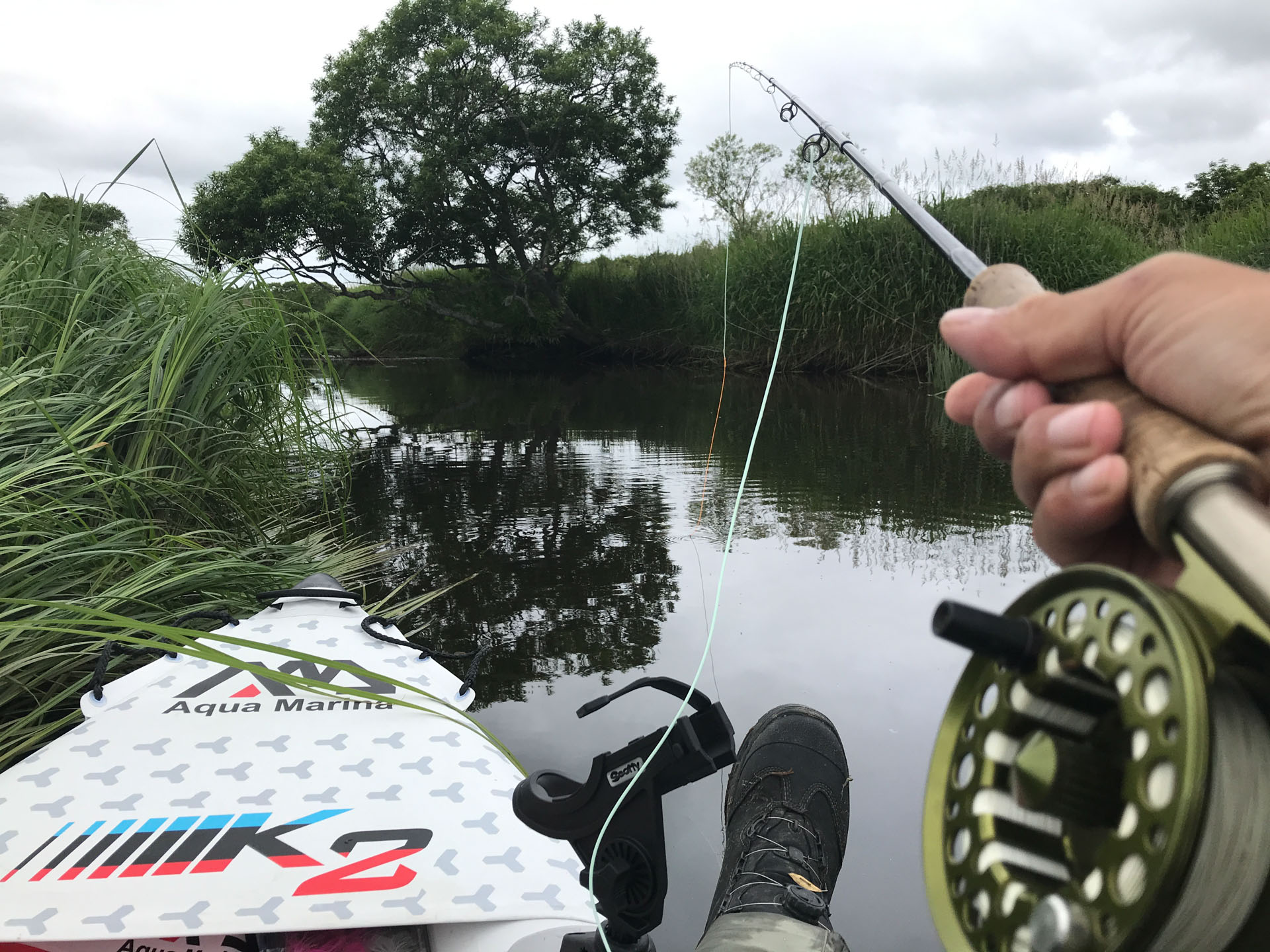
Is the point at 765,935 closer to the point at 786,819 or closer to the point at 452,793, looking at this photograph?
the point at 786,819

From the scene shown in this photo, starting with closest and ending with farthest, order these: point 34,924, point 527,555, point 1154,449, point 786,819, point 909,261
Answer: point 1154,449
point 34,924
point 786,819
point 527,555
point 909,261

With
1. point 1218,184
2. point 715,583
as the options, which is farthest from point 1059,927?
point 1218,184

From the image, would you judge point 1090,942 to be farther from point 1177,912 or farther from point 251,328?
point 251,328

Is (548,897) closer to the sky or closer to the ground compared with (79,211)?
closer to the ground

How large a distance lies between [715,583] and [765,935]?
190 cm

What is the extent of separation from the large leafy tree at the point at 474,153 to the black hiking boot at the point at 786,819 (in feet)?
56.3

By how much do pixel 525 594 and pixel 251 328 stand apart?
5.02 feet

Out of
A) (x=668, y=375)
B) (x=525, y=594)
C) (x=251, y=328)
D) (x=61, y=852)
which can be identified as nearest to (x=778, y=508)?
(x=525, y=594)

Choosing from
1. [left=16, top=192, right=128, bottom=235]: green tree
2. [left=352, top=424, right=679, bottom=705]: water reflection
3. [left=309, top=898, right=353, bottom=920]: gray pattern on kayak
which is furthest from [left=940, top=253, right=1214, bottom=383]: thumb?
[left=16, top=192, right=128, bottom=235]: green tree

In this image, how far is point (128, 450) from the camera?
2527 mm

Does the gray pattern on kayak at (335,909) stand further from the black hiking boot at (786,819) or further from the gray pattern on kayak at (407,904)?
the black hiking boot at (786,819)

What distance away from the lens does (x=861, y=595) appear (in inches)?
118

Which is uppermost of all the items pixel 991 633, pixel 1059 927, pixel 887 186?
pixel 887 186

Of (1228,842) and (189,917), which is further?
(189,917)
